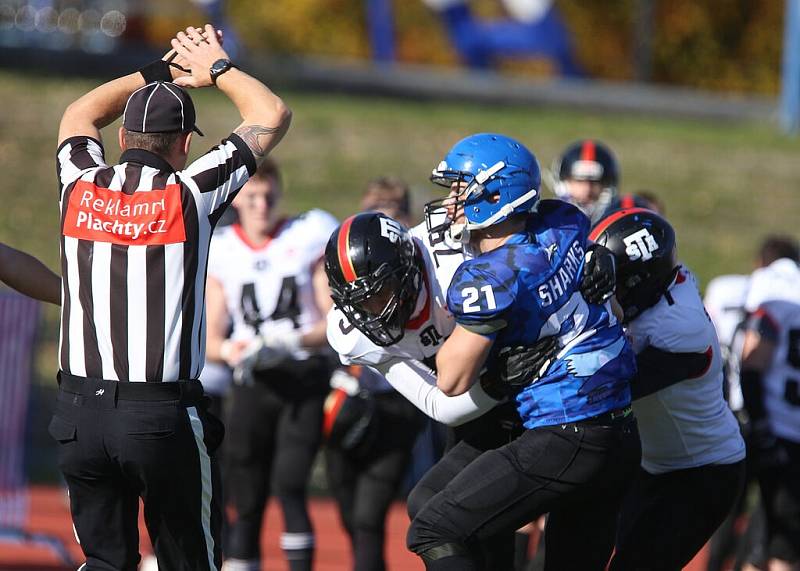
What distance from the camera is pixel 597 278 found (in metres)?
4.15

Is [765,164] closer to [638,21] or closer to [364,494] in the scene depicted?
[638,21]

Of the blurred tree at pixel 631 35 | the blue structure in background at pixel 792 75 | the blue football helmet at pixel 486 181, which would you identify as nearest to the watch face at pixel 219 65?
the blue football helmet at pixel 486 181

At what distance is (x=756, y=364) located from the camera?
20.7 ft

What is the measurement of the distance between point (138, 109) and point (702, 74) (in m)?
24.5

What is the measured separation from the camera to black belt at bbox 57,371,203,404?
411 cm

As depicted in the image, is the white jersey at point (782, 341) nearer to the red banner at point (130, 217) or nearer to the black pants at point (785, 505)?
the black pants at point (785, 505)

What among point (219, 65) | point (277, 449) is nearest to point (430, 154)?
point (277, 449)

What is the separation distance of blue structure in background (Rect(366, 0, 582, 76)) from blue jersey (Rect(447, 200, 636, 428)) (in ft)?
59.6

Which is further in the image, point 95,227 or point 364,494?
point 364,494

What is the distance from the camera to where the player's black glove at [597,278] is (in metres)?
4.14

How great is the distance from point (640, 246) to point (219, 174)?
1514 mm

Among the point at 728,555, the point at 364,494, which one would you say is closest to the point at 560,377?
the point at 364,494

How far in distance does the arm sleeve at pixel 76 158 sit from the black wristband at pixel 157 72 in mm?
308

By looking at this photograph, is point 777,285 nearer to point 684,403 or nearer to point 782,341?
point 782,341
